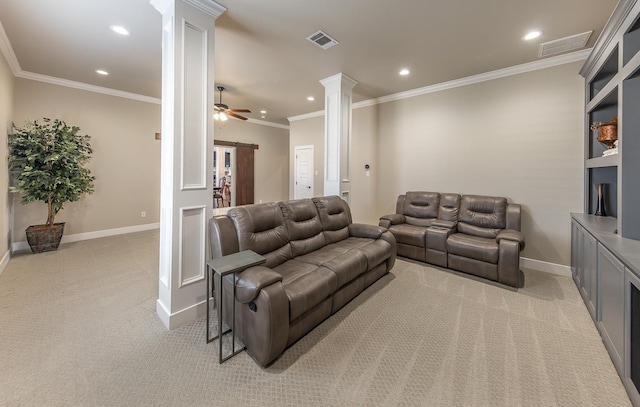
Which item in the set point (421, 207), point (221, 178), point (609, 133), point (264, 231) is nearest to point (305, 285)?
point (264, 231)

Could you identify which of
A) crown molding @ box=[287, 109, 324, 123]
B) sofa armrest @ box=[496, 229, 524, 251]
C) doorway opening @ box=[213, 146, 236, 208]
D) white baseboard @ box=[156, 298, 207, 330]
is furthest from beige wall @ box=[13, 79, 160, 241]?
sofa armrest @ box=[496, 229, 524, 251]

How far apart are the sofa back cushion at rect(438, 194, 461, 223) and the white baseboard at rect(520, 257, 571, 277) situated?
44.1 inches

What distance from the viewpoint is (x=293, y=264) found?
8.39ft

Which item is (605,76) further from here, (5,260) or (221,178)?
(221,178)

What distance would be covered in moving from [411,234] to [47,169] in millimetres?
5774

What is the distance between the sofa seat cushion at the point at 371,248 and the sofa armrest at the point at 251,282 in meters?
1.31

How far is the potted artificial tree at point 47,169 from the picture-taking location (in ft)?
12.5

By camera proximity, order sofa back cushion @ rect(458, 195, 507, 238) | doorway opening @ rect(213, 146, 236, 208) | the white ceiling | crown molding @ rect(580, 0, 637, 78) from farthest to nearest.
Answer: doorway opening @ rect(213, 146, 236, 208) < sofa back cushion @ rect(458, 195, 507, 238) < the white ceiling < crown molding @ rect(580, 0, 637, 78)

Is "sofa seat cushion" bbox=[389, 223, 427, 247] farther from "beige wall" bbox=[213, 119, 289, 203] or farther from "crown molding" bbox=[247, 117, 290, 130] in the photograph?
"crown molding" bbox=[247, 117, 290, 130]

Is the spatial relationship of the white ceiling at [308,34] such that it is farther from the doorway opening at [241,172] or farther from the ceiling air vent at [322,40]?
the doorway opening at [241,172]

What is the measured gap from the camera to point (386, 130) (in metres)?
5.19

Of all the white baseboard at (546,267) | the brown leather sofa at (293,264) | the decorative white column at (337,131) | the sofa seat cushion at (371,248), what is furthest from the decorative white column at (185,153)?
the white baseboard at (546,267)

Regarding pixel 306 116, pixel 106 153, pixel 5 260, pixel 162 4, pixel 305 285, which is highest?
pixel 306 116

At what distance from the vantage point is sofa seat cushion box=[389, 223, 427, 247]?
12.6ft
